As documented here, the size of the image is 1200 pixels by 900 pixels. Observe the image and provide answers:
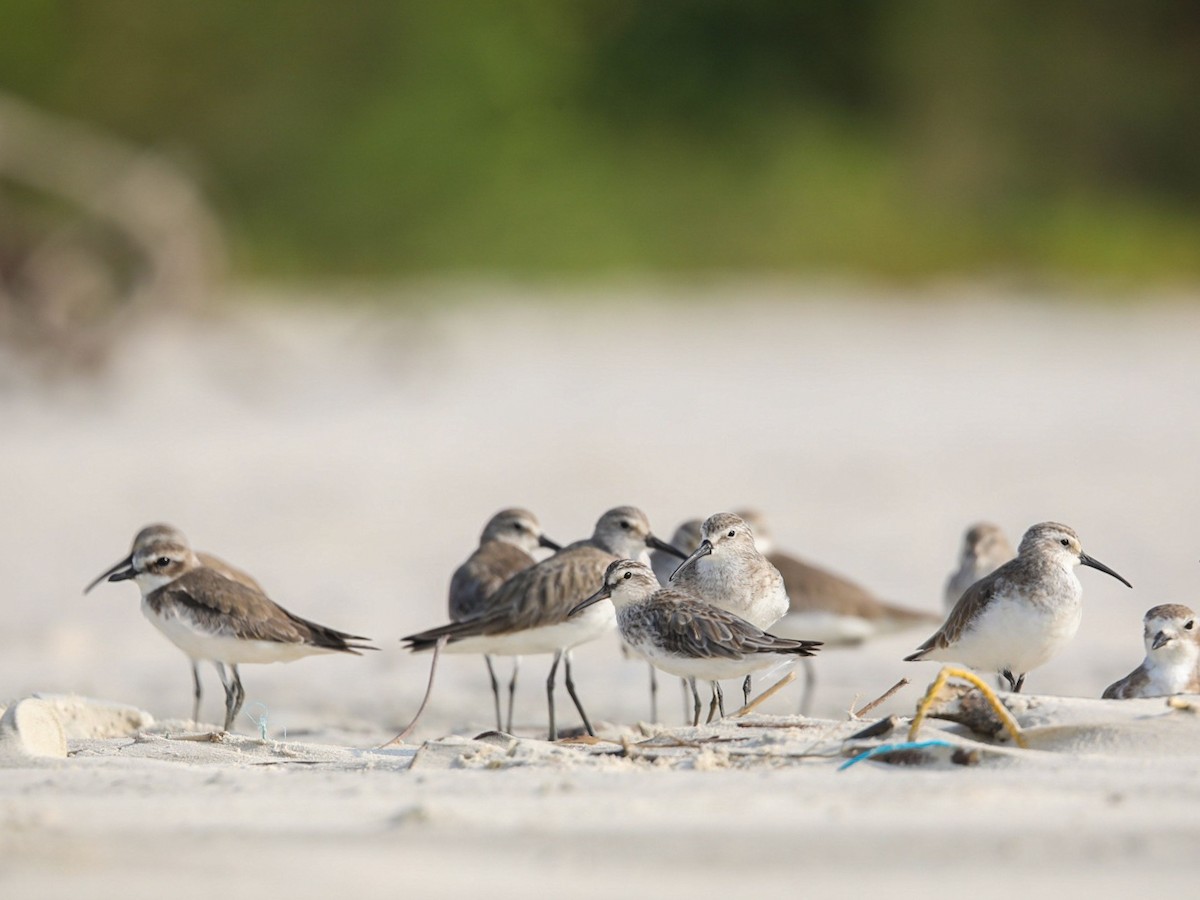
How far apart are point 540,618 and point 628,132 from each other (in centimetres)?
1933

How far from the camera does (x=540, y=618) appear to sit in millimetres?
6660

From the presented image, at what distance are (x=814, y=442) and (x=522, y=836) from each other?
406 inches

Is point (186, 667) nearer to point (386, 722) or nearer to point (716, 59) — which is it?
point (386, 722)

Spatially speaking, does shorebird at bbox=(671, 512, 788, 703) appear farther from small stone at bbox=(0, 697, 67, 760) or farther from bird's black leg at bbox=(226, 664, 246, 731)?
small stone at bbox=(0, 697, 67, 760)

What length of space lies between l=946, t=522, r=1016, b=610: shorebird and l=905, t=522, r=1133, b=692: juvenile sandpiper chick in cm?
154

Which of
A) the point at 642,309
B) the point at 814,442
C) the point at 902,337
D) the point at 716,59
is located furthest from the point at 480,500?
the point at 716,59

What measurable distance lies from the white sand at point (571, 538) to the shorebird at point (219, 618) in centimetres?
25

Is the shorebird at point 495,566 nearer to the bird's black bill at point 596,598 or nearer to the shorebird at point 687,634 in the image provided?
the bird's black bill at point 596,598

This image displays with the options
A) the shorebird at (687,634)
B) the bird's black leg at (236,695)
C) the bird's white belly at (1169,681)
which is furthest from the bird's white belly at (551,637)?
the bird's white belly at (1169,681)

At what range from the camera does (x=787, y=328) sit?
20641mm

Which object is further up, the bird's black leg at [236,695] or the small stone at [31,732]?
the bird's black leg at [236,695]

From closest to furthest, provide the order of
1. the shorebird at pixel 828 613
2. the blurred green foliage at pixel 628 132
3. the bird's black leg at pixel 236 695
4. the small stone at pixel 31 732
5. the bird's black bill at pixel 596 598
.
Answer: the small stone at pixel 31 732
the bird's black bill at pixel 596 598
the bird's black leg at pixel 236 695
the shorebird at pixel 828 613
the blurred green foliage at pixel 628 132

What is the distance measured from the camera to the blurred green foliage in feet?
77.8

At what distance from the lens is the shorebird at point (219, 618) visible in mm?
6625
